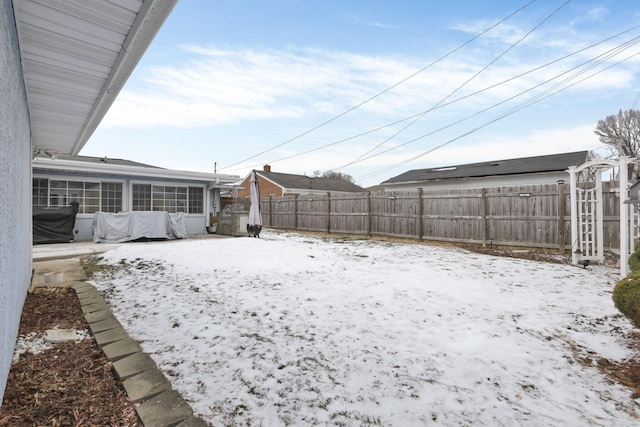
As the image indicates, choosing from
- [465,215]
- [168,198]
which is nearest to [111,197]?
[168,198]

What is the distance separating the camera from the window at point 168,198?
11.2m

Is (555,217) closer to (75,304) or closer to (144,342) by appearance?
(144,342)

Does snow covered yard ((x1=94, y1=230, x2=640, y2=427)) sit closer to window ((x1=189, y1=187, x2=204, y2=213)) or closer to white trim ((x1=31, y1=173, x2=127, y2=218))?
white trim ((x1=31, y1=173, x2=127, y2=218))

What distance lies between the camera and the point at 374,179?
119 feet

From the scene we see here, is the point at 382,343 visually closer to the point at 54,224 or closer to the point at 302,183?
the point at 54,224

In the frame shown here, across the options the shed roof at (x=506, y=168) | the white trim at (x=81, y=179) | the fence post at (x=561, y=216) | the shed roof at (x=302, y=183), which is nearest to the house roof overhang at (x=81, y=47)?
the white trim at (x=81, y=179)

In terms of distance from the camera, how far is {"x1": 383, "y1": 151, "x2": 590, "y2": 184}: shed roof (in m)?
12.8

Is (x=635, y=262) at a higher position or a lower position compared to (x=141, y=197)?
lower

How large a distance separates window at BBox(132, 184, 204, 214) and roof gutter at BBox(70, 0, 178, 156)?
873 centimetres

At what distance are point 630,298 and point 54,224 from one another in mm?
12720

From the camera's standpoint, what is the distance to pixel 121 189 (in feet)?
35.6

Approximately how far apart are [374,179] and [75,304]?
34.5m

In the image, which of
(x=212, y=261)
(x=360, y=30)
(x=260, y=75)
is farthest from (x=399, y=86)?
(x=212, y=261)

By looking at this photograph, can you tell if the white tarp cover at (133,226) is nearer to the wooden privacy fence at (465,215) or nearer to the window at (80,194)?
the window at (80,194)
